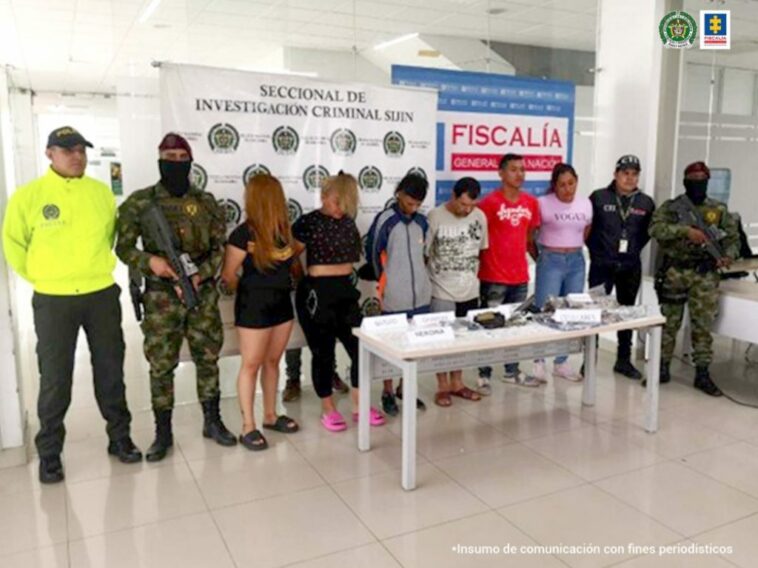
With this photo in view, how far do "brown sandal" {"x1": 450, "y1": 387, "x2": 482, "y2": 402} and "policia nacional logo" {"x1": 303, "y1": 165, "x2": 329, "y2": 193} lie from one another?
155 cm

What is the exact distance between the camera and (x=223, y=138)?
3.44 metres

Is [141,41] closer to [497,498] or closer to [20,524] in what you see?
[20,524]

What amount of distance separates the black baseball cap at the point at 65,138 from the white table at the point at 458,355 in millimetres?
1517

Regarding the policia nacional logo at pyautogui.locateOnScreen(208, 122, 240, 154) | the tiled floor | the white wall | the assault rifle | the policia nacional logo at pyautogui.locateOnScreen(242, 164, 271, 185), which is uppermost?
the policia nacional logo at pyautogui.locateOnScreen(208, 122, 240, 154)

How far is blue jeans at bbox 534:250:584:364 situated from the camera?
4.07 metres

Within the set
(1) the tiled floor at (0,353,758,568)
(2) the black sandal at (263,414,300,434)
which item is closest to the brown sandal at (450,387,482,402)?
(1) the tiled floor at (0,353,758,568)

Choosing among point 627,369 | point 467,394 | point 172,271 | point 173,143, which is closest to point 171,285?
point 172,271

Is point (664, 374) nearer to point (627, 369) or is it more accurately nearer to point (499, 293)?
point (627, 369)

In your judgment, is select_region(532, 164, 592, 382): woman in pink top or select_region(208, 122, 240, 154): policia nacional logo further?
select_region(532, 164, 592, 382): woman in pink top

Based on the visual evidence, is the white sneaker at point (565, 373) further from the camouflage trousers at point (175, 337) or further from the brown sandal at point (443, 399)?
the camouflage trousers at point (175, 337)

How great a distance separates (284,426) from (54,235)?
4.92 ft

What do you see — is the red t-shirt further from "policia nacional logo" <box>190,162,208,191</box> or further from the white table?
"policia nacional logo" <box>190,162,208,191</box>

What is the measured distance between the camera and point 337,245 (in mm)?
3268

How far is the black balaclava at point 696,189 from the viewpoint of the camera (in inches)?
157
